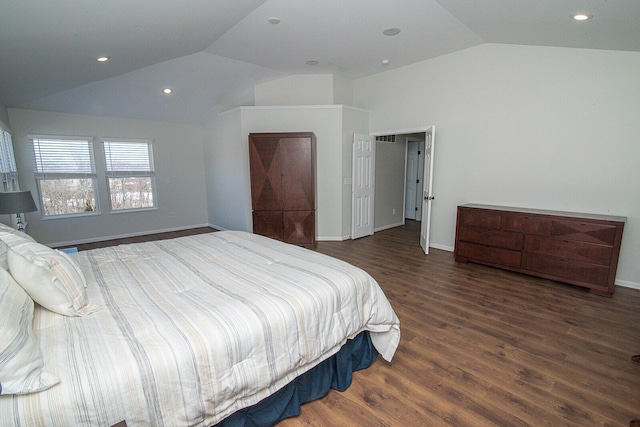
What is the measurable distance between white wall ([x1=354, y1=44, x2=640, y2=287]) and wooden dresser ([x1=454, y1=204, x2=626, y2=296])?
15.5 inches

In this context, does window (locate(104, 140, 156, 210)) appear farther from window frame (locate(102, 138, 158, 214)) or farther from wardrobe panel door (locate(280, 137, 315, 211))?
wardrobe panel door (locate(280, 137, 315, 211))

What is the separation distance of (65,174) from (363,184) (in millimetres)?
5452

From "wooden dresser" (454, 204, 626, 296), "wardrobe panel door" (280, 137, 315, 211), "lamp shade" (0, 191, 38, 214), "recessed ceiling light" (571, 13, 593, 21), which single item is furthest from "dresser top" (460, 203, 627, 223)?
"lamp shade" (0, 191, 38, 214)

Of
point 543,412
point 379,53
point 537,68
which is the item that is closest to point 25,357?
point 543,412

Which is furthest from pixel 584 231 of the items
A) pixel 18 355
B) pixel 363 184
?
pixel 18 355

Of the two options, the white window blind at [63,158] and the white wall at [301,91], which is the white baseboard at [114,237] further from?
the white wall at [301,91]

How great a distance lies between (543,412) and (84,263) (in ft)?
10.3

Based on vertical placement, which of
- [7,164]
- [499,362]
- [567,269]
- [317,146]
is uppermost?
[317,146]

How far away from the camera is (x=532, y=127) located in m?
3.87

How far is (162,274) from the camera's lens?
1937mm

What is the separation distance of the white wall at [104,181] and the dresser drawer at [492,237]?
5.76 m

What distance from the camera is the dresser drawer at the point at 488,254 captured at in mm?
3742

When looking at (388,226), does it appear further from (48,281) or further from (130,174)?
(48,281)

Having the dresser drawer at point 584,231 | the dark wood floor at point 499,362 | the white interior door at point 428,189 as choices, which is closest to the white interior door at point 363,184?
the white interior door at point 428,189
